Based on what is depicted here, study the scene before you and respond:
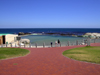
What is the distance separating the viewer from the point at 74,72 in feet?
25.8

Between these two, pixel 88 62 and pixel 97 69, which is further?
pixel 88 62

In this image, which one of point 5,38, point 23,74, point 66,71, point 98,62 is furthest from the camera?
point 5,38

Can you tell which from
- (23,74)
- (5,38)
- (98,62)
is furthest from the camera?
(5,38)

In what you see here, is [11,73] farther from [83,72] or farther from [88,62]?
[88,62]

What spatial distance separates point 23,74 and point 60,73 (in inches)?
106

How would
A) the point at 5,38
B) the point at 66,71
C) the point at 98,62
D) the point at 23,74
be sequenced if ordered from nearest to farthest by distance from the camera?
the point at 23,74
the point at 66,71
the point at 98,62
the point at 5,38

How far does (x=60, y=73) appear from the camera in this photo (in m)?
7.72

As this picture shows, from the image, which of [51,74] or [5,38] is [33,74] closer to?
[51,74]

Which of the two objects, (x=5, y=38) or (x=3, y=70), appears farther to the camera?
(x=5, y=38)

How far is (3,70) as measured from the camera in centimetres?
827

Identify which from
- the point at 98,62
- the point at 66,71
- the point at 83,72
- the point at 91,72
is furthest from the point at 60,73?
the point at 98,62

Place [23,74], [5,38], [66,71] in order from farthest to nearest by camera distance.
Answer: [5,38] < [66,71] < [23,74]

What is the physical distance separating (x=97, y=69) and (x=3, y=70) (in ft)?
24.4

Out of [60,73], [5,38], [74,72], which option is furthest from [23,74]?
[5,38]
